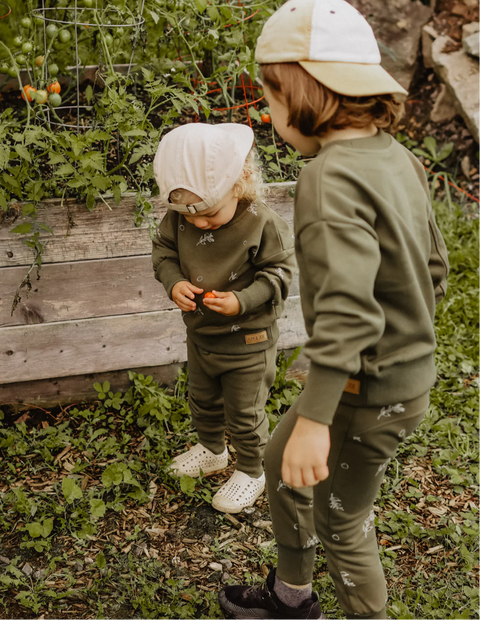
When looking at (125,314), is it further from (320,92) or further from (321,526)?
(320,92)

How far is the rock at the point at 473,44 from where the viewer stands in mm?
4844

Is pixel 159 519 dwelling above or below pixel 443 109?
below

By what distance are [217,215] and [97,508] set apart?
3.77 ft

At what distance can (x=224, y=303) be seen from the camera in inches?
78.7

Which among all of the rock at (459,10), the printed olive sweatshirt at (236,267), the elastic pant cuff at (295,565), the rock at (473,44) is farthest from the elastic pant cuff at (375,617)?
the rock at (459,10)

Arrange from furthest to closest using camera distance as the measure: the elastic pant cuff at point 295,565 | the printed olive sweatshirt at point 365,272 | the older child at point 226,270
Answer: the older child at point 226,270, the elastic pant cuff at point 295,565, the printed olive sweatshirt at point 365,272

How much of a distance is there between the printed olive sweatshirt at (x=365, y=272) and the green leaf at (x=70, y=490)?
1337mm

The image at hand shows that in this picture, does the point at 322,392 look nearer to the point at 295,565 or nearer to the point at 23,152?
the point at 295,565

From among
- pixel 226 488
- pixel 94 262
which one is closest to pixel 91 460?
pixel 226 488

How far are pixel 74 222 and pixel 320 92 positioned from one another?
60.0 inches

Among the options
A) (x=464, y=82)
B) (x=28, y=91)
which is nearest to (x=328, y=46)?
(x=28, y=91)

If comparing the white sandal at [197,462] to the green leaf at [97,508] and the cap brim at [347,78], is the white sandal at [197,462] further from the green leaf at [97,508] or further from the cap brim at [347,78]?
the cap brim at [347,78]

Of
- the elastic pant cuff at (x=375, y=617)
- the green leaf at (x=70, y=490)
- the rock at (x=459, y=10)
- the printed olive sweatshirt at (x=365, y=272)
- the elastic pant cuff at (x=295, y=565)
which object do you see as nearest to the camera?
the printed olive sweatshirt at (x=365, y=272)

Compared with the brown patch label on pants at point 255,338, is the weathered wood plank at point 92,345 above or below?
below
